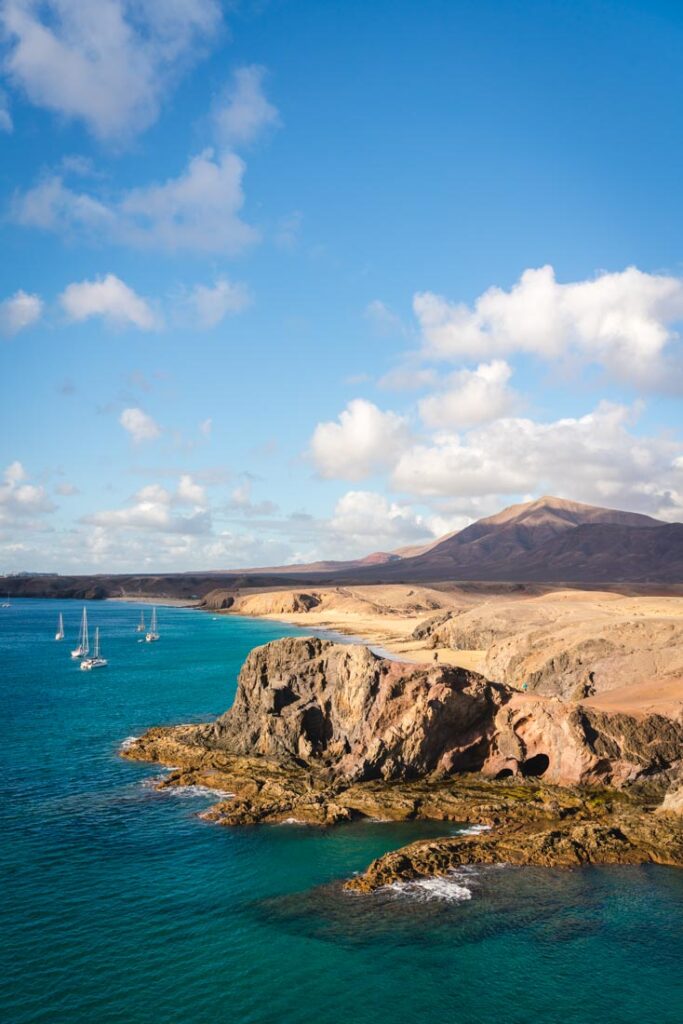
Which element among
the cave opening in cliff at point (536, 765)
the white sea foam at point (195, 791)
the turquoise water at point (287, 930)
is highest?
the cave opening in cliff at point (536, 765)

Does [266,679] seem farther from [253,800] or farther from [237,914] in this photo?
[237,914]

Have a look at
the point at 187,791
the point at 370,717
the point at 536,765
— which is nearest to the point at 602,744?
the point at 536,765

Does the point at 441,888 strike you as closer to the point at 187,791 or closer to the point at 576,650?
the point at 187,791

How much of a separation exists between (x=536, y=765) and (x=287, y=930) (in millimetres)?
21442

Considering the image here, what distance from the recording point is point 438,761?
43094 millimetres

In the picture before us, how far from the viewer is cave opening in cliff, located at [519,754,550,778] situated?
42812mm

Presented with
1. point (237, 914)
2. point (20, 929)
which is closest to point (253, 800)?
point (237, 914)

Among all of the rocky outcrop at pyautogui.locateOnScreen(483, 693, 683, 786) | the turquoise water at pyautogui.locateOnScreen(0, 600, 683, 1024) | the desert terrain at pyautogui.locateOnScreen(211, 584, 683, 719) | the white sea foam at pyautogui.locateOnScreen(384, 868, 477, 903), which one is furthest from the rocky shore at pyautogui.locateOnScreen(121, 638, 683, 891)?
the desert terrain at pyautogui.locateOnScreen(211, 584, 683, 719)

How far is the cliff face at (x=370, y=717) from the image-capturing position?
139 ft

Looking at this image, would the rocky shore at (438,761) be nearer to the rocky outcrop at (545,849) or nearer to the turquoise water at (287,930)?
the rocky outcrop at (545,849)

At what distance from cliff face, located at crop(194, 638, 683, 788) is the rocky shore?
7 centimetres

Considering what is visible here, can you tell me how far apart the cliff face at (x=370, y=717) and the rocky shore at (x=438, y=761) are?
0.27 ft

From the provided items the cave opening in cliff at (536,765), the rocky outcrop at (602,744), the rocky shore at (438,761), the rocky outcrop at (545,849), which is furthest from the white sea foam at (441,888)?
the cave opening in cliff at (536,765)

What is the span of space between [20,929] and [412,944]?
1449 cm
